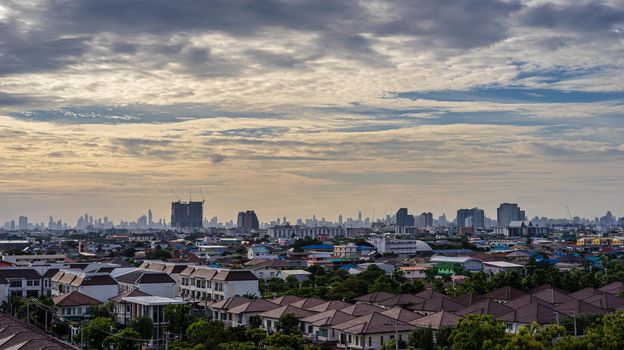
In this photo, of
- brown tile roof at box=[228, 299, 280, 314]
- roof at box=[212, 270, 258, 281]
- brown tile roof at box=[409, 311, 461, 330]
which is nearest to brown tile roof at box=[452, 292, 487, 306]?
brown tile roof at box=[409, 311, 461, 330]

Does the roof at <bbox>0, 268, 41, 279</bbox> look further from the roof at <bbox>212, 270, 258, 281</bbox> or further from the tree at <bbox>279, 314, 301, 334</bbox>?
the tree at <bbox>279, 314, 301, 334</bbox>

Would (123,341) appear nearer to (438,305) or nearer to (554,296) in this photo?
(438,305)

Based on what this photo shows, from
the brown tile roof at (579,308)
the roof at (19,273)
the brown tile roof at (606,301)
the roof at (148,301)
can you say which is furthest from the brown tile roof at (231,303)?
the brown tile roof at (606,301)

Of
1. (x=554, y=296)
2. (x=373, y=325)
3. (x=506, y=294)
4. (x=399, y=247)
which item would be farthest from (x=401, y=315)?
(x=399, y=247)

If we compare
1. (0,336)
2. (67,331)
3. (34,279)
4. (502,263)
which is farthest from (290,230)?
(0,336)

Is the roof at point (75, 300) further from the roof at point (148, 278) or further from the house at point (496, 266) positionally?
the house at point (496, 266)

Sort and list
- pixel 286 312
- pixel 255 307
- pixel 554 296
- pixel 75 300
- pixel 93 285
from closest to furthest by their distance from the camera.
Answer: pixel 286 312, pixel 255 307, pixel 554 296, pixel 75 300, pixel 93 285
